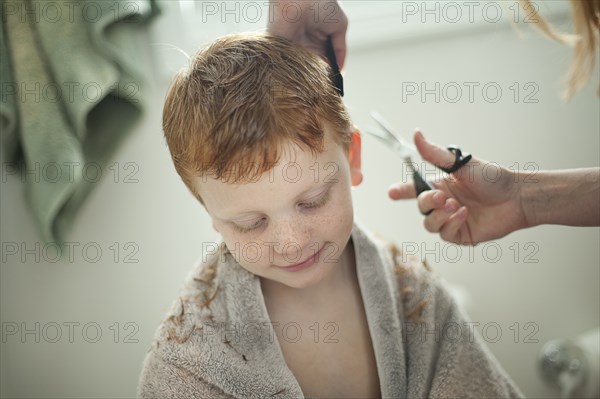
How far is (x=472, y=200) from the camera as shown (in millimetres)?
1159

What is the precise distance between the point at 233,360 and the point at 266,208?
0.90 ft

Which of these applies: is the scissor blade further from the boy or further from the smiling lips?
the smiling lips

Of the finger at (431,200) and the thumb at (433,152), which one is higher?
the thumb at (433,152)

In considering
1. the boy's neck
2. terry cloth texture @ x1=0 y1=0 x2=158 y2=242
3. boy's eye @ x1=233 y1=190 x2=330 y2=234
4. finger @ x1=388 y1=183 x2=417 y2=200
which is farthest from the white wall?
boy's eye @ x1=233 y1=190 x2=330 y2=234

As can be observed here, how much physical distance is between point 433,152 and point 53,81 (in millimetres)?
710

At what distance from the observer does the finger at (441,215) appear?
3.49 ft

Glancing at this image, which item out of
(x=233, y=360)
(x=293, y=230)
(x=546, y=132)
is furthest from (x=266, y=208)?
(x=546, y=132)

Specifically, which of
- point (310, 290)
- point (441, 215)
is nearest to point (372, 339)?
point (310, 290)

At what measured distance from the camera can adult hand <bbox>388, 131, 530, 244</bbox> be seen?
108 centimetres

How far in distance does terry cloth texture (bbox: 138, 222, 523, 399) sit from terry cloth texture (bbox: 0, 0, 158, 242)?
0.32 m

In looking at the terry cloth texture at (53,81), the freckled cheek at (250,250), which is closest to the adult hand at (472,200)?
the freckled cheek at (250,250)

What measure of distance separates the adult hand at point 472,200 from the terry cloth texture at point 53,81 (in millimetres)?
596

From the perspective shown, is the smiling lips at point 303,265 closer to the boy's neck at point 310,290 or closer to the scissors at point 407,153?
the boy's neck at point 310,290

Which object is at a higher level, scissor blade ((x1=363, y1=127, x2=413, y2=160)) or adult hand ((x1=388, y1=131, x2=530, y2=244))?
scissor blade ((x1=363, y1=127, x2=413, y2=160))
